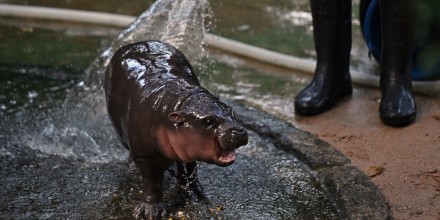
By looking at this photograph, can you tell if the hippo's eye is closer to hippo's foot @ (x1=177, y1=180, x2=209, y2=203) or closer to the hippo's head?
the hippo's head

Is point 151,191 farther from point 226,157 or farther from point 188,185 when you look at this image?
point 226,157

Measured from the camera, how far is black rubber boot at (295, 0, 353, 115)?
148 inches

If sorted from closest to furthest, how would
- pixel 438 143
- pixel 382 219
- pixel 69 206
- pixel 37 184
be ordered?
1. pixel 382 219
2. pixel 69 206
3. pixel 37 184
4. pixel 438 143

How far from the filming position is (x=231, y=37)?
17.7ft

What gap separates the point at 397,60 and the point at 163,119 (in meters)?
1.58

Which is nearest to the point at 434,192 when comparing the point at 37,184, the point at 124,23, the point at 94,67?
the point at 37,184

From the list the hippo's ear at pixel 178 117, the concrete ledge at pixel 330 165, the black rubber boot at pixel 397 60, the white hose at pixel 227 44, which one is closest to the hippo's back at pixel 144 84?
the hippo's ear at pixel 178 117

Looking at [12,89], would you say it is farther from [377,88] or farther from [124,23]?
[377,88]

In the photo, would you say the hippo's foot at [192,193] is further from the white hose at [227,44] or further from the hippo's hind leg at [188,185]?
the white hose at [227,44]

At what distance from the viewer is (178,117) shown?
243cm

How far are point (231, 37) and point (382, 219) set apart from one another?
2.96 m

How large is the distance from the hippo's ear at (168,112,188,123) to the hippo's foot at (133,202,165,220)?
47 cm

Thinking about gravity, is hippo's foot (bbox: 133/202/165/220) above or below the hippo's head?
below

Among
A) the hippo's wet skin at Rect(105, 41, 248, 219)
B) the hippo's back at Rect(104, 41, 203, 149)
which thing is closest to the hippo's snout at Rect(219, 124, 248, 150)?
the hippo's wet skin at Rect(105, 41, 248, 219)
